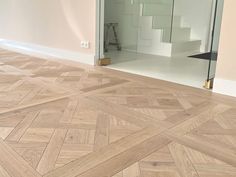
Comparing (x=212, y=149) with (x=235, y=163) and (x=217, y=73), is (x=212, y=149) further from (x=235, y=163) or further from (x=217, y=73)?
(x=217, y=73)

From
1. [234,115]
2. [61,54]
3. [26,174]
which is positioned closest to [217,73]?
[234,115]

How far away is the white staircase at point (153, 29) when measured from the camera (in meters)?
4.60

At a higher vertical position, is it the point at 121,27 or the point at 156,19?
the point at 156,19

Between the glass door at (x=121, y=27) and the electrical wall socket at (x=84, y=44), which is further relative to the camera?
the glass door at (x=121, y=27)

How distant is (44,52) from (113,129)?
3.14m

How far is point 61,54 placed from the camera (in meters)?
4.16

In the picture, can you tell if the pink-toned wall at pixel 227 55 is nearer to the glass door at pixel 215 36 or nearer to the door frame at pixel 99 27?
the glass door at pixel 215 36

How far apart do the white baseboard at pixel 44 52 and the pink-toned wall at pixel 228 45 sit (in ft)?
5.80

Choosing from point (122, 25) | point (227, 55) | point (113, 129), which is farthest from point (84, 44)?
point (113, 129)

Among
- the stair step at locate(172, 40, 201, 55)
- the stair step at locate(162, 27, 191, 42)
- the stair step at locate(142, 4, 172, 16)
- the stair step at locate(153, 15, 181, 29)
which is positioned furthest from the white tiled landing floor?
the stair step at locate(142, 4, 172, 16)

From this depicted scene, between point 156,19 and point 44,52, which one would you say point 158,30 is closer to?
point 156,19

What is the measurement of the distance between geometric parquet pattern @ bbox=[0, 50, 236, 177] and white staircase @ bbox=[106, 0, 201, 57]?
75.7 inches

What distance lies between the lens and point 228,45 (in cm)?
243

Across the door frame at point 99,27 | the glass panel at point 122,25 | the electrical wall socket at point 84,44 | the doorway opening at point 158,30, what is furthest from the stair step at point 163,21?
the electrical wall socket at point 84,44
